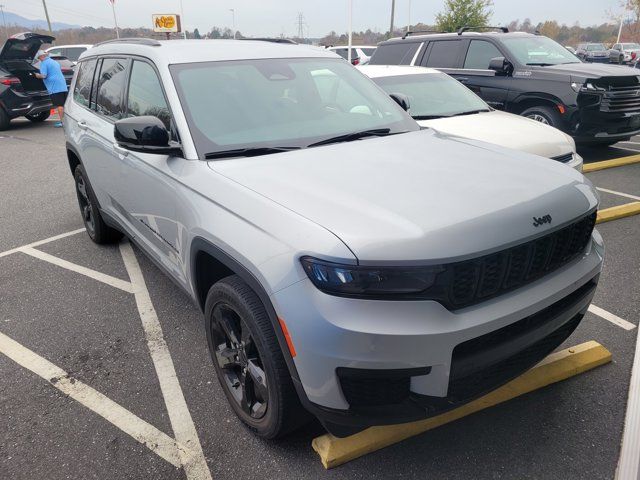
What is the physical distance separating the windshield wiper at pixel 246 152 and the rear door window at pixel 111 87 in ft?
4.67

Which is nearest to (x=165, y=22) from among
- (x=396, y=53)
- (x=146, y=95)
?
(x=396, y=53)

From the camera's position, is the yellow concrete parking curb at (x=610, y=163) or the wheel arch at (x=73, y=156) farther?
the yellow concrete parking curb at (x=610, y=163)

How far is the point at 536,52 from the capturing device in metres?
7.73

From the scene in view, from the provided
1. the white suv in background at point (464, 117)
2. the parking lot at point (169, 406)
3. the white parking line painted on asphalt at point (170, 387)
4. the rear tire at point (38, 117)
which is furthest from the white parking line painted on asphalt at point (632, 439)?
the rear tire at point (38, 117)

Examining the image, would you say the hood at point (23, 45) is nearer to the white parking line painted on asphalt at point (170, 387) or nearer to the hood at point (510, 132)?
the white parking line painted on asphalt at point (170, 387)

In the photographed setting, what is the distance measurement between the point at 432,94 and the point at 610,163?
299 cm

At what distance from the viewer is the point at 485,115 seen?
19.1 ft

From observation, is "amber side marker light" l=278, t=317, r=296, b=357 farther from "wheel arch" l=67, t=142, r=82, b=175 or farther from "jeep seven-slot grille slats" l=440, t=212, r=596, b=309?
"wheel arch" l=67, t=142, r=82, b=175

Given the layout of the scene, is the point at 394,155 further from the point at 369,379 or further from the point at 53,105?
the point at 53,105

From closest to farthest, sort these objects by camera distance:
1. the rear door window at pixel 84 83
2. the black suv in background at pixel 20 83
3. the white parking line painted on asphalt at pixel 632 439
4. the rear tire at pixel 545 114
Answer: the white parking line painted on asphalt at pixel 632 439 < the rear door window at pixel 84 83 < the rear tire at pixel 545 114 < the black suv in background at pixel 20 83

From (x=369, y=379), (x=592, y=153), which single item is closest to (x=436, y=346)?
(x=369, y=379)

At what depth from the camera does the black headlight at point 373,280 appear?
5.68ft

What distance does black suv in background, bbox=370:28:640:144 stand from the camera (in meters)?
6.86

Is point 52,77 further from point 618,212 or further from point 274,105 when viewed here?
point 618,212
